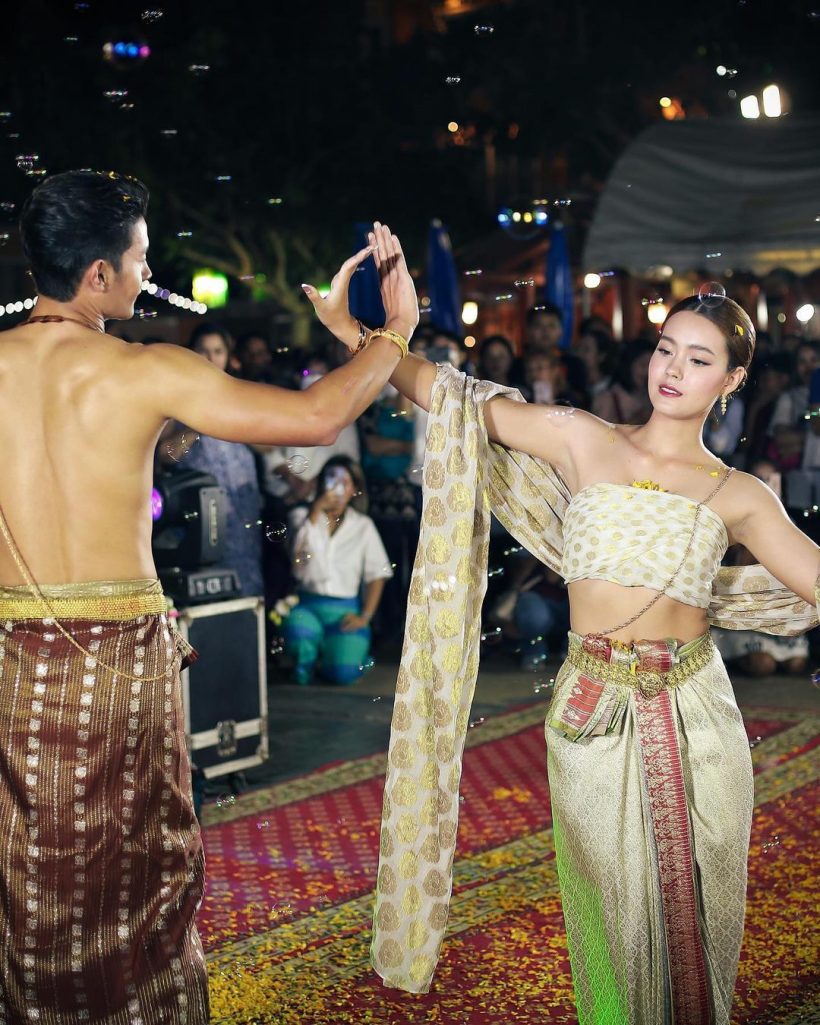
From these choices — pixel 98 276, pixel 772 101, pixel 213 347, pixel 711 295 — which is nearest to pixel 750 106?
pixel 772 101

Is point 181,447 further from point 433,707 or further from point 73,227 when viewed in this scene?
point 73,227

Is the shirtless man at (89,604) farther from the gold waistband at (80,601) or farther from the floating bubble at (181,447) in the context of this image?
the floating bubble at (181,447)

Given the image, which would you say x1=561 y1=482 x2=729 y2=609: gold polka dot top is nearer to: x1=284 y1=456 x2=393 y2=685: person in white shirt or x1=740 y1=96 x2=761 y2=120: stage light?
x1=284 y1=456 x2=393 y2=685: person in white shirt

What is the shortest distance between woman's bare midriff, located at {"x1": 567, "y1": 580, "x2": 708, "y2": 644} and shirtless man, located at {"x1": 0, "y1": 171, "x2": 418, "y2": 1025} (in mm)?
743

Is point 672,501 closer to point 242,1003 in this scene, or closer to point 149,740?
point 149,740

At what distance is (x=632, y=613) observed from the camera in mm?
3205

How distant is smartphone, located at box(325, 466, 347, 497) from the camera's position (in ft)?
25.3

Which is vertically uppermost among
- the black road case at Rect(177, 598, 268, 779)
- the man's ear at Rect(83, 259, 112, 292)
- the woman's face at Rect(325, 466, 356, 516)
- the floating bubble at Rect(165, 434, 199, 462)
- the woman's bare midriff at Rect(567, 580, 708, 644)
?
the man's ear at Rect(83, 259, 112, 292)

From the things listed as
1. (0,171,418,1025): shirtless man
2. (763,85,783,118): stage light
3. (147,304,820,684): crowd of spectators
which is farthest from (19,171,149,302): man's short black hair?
(763,85,783,118): stage light

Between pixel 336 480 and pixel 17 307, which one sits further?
pixel 17 307

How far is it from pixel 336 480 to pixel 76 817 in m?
4.96

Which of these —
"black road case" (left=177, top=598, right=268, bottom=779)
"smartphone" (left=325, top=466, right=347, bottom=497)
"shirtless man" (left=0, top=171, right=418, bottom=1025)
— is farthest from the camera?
"smartphone" (left=325, top=466, right=347, bottom=497)

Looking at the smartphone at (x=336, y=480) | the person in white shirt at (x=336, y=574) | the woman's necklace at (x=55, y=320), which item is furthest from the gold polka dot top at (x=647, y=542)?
the smartphone at (x=336, y=480)

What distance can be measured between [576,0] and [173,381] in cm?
1704
